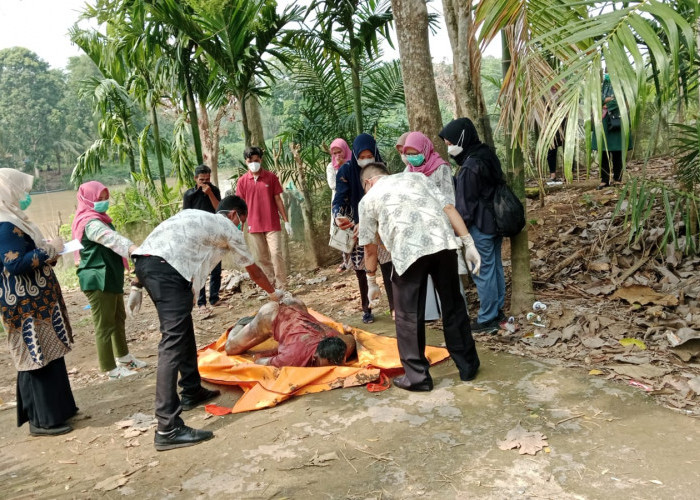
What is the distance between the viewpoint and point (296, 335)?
4.58 metres

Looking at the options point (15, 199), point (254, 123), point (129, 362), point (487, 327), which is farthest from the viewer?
point (254, 123)

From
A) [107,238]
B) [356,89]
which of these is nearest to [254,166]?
[356,89]

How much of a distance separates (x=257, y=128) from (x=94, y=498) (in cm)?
812

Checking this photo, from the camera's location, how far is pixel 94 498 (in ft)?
10.1

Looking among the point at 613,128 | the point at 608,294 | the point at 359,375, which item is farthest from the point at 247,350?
the point at 613,128

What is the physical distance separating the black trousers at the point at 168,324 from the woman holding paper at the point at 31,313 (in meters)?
0.82

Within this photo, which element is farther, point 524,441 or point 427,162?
point 427,162

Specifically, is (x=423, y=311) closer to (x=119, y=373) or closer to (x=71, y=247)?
(x=71, y=247)

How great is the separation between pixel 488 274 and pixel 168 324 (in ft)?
8.89

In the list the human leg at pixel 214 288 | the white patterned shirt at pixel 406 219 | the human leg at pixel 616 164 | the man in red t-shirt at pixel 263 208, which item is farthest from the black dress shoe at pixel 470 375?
the human leg at pixel 616 164

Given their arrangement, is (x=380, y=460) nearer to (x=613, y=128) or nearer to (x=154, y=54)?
(x=613, y=128)

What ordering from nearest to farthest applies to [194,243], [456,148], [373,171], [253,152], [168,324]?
1. [168,324]
2. [194,243]
3. [373,171]
4. [456,148]
5. [253,152]

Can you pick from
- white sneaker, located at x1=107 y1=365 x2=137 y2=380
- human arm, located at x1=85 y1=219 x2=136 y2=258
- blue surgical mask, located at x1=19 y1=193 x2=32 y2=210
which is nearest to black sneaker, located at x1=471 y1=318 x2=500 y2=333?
human arm, located at x1=85 y1=219 x2=136 y2=258

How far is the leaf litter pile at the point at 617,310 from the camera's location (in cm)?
391
